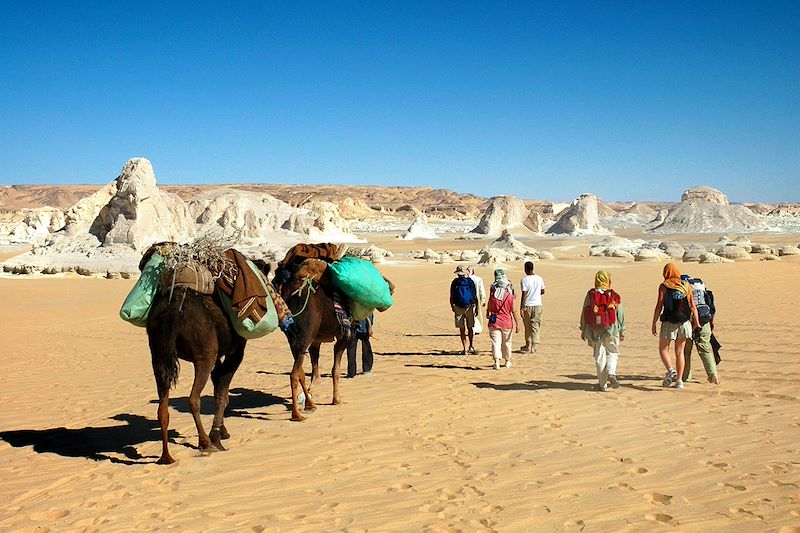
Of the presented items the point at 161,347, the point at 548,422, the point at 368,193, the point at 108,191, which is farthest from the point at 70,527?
the point at 368,193

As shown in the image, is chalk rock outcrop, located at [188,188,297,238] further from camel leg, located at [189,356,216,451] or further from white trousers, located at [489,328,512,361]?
camel leg, located at [189,356,216,451]

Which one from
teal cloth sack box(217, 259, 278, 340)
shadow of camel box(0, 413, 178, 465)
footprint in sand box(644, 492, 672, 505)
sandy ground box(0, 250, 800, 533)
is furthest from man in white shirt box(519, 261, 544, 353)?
footprint in sand box(644, 492, 672, 505)

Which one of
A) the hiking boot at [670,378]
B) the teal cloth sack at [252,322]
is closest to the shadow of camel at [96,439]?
the teal cloth sack at [252,322]

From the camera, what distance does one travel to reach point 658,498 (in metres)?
5.08

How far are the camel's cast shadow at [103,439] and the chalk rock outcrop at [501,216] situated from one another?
64544 mm

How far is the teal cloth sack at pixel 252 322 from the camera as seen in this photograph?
6.51m

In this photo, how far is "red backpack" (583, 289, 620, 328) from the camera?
8.80 m

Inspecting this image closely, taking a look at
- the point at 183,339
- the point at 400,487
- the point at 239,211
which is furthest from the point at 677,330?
the point at 239,211

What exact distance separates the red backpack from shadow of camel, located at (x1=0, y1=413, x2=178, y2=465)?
17.7ft

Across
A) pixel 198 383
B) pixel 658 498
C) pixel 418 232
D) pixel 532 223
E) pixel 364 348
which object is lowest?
pixel 658 498

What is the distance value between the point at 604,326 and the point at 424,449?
3.54 m

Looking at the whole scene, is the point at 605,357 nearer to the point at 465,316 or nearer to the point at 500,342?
the point at 500,342

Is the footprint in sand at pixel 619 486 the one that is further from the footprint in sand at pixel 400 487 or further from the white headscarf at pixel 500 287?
the white headscarf at pixel 500 287

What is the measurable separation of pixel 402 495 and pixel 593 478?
5.28 feet
